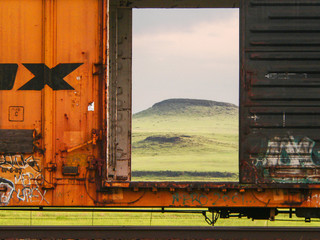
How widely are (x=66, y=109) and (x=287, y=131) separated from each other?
3478 mm

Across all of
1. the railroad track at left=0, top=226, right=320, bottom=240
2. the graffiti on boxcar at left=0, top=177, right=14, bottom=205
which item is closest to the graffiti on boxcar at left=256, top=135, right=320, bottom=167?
the railroad track at left=0, top=226, right=320, bottom=240

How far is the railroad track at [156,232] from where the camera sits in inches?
272

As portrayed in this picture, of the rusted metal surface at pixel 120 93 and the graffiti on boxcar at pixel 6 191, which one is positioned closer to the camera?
the graffiti on boxcar at pixel 6 191

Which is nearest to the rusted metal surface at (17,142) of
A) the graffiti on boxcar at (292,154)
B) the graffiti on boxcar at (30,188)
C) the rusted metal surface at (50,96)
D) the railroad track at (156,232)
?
the rusted metal surface at (50,96)

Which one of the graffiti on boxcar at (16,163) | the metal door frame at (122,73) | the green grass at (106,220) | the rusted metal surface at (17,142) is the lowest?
the green grass at (106,220)

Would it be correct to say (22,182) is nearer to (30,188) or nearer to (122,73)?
(30,188)

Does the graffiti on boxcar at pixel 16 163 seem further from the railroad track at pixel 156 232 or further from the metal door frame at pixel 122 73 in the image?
the metal door frame at pixel 122 73

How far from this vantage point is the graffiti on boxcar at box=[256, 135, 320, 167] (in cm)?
664

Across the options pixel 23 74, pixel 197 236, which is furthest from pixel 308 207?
pixel 23 74

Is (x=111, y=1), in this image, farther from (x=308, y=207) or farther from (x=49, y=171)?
(x=308, y=207)

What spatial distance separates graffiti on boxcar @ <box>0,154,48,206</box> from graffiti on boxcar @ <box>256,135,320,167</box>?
3428 mm

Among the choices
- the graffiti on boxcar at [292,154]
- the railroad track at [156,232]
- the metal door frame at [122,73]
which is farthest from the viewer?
the metal door frame at [122,73]

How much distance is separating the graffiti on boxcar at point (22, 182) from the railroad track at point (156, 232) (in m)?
0.62

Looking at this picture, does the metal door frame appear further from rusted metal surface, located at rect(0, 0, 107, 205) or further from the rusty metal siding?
the rusty metal siding
